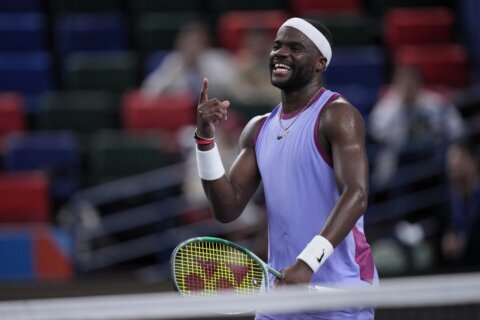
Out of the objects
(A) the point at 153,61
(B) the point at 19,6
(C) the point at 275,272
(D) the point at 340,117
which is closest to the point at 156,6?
(A) the point at 153,61

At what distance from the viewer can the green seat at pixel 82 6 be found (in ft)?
38.0

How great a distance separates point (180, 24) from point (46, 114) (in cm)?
194

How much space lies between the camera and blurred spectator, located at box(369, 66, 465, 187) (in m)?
9.23

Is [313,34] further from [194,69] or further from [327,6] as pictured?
[327,6]

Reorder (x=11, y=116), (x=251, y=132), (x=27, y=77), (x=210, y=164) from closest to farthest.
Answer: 1. (x=210, y=164)
2. (x=251, y=132)
3. (x=11, y=116)
4. (x=27, y=77)

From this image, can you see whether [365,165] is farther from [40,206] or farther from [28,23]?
[28,23]

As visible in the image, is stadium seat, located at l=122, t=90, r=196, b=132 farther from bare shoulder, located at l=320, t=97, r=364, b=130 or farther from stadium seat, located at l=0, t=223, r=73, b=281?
bare shoulder, located at l=320, t=97, r=364, b=130

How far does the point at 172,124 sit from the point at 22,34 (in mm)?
2149

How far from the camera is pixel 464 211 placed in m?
8.41

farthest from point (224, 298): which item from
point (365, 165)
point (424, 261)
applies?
point (424, 261)

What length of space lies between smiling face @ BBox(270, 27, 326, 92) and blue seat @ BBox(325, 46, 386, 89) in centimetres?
590

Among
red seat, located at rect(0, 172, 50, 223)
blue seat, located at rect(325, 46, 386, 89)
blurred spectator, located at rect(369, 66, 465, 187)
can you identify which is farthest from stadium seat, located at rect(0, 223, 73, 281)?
blue seat, located at rect(325, 46, 386, 89)

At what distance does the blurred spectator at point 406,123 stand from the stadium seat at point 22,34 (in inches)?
145

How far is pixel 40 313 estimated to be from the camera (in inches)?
133
